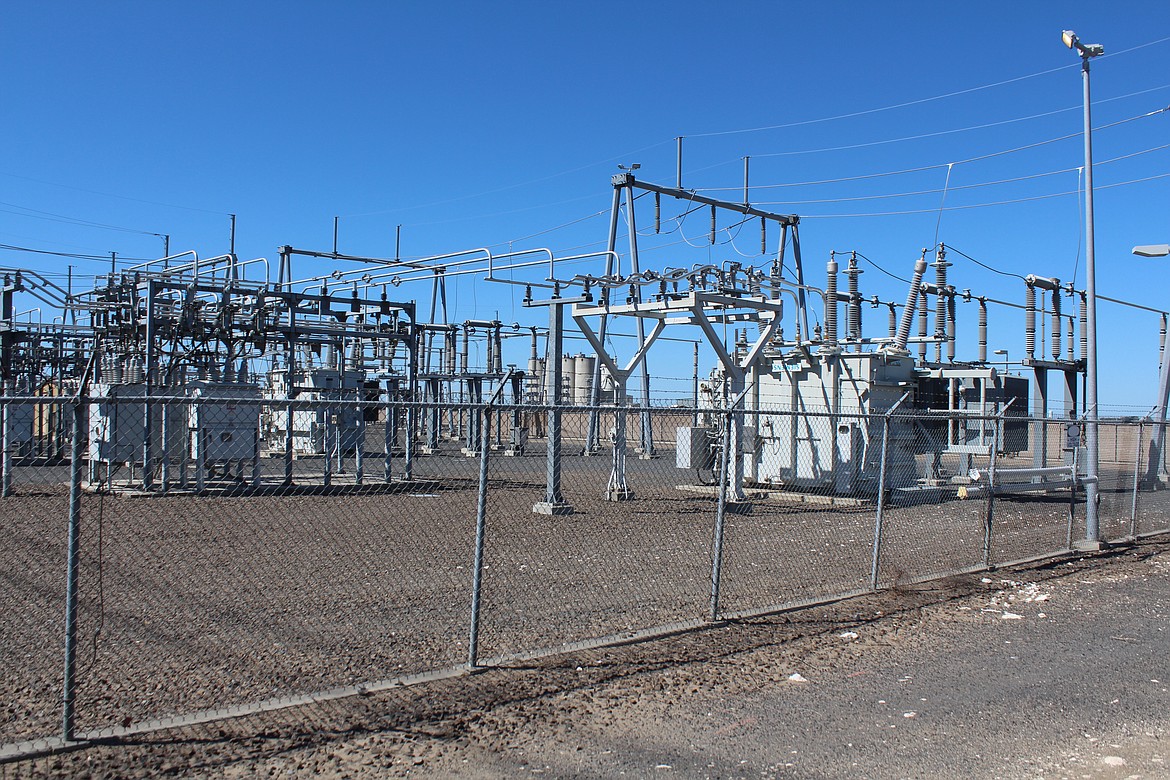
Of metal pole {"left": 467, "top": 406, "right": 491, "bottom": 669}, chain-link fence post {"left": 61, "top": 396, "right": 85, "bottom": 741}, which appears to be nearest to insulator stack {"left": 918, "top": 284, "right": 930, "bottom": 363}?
metal pole {"left": 467, "top": 406, "right": 491, "bottom": 669}

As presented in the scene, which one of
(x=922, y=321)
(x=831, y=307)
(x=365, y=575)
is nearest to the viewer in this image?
(x=365, y=575)

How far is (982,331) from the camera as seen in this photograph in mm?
19359

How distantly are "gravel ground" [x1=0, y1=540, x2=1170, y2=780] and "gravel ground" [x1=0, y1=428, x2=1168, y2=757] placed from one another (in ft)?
1.87

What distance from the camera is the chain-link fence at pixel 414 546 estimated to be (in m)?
5.91

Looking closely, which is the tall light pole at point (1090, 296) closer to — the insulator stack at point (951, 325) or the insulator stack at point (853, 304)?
the insulator stack at point (853, 304)

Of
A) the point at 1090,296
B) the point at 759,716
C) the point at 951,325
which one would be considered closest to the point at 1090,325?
the point at 1090,296

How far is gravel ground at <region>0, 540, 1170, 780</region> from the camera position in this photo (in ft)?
15.4

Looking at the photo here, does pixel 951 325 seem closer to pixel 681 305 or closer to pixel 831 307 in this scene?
pixel 831 307

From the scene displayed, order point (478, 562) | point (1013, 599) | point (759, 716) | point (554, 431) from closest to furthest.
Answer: point (759, 716) < point (478, 562) < point (1013, 599) < point (554, 431)

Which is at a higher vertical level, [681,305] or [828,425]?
[681,305]

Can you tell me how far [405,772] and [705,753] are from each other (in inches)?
59.5

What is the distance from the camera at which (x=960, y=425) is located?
56.3 ft

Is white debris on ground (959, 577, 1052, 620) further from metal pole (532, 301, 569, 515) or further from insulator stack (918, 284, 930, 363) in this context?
insulator stack (918, 284, 930, 363)

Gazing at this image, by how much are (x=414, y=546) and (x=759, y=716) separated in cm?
604
